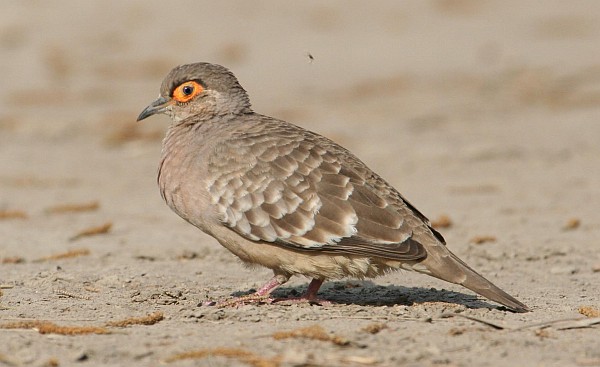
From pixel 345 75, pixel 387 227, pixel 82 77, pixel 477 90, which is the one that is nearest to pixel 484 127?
pixel 477 90

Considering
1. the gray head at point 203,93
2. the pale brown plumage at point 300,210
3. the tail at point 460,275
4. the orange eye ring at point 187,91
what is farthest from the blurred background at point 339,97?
the tail at point 460,275

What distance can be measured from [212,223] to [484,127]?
10782 mm

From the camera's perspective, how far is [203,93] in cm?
812

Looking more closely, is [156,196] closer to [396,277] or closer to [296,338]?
[396,277]

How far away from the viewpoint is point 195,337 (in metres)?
6.12

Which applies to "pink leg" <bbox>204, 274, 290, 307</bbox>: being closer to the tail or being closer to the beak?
the tail

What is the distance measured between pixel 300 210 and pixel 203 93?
1.57 metres

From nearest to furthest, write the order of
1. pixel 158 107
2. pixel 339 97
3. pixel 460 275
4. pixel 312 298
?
pixel 460 275, pixel 312 298, pixel 158 107, pixel 339 97

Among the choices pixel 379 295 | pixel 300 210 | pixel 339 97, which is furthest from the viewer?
pixel 339 97

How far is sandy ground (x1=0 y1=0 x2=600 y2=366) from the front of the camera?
616cm

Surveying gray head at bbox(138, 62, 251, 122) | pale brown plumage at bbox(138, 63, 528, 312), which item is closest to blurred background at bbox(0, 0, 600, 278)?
gray head at bbox(138, 62, 251, 122)

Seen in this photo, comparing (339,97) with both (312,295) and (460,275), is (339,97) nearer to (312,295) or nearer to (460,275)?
(312,295)

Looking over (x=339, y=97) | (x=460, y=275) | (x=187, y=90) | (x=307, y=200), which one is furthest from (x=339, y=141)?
(x=460, y=275)

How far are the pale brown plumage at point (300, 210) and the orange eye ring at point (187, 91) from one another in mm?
599
